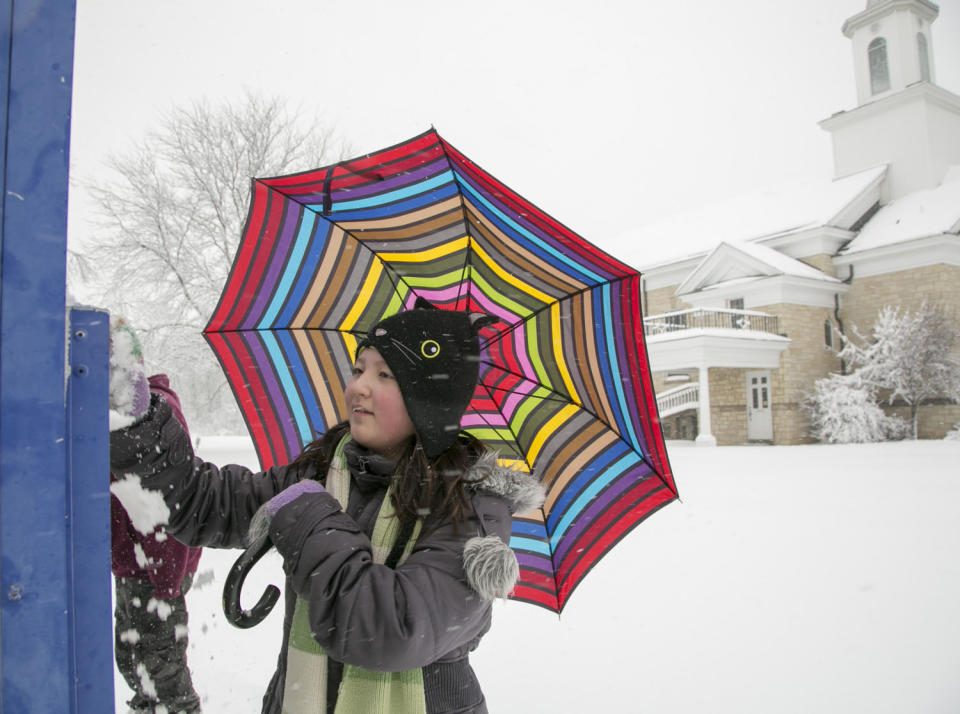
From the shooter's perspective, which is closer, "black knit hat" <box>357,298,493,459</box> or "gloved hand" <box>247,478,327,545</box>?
"gloved hand" <box>247,478,327,545</box>

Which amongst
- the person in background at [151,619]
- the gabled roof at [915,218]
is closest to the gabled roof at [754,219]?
the gabled roof at [915,218]

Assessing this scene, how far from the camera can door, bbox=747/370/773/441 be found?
2211cm

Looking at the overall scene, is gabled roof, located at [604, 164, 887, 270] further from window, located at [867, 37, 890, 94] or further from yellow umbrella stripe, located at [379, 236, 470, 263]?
yellow umbrella stripe, located at [379, 236, 470, 263]

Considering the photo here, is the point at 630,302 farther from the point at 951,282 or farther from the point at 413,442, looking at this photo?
the point at 951,282

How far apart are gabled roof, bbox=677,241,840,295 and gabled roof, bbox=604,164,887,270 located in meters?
1.04

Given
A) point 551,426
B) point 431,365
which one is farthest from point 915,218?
point 431,365

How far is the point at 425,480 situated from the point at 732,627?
3763 millimetres

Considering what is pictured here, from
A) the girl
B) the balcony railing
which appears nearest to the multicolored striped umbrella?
the girl

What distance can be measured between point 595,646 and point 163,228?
15.4m

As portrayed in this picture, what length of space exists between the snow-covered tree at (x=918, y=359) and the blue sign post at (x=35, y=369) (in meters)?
23.9

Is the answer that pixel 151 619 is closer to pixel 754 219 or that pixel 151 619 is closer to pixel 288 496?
pixel 288 496

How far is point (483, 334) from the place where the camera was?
7.36 ft

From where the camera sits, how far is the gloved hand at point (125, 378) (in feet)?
3.81

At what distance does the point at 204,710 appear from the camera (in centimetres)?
327
